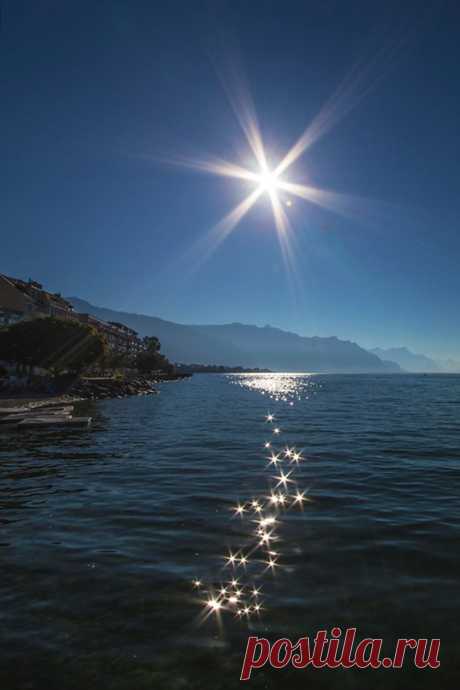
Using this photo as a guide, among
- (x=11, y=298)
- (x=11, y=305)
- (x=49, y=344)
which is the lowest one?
(x=49, y=344)

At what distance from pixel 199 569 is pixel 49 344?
61564mm

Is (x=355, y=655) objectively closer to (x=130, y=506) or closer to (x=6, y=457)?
(x=130, y=506)

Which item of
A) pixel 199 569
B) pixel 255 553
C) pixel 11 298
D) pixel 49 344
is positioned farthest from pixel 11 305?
pixel 199 569

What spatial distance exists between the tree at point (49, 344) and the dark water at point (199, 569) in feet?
159

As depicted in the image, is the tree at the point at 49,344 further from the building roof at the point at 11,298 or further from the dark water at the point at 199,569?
the dark water at the point at 199,569

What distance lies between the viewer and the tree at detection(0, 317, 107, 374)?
6147 centimetres

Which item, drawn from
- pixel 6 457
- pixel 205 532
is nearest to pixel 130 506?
pixel 205 532

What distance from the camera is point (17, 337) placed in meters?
61.3

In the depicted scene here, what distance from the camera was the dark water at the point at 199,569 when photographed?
527cm

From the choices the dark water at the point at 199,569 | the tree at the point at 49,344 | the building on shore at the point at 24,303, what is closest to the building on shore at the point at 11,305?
the building on shore at the point at 24,303

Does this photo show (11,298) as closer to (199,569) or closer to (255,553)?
(255,553)

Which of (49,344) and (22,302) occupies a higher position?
(22,302)

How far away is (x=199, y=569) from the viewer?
7.97 m

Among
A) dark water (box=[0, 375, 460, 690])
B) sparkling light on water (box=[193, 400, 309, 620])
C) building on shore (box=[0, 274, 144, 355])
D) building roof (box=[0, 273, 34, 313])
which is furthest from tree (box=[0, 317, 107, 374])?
sparkling light on water (box=[193, 400, 309, 620])
